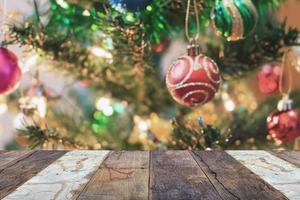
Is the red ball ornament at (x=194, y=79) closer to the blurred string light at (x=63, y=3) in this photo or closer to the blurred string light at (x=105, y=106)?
the blurred string light at (x=63, y=3)

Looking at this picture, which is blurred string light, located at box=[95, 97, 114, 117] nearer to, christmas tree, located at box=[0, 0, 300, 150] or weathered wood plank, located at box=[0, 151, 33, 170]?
christmas tree, located at box=[0, 0, 300, 150]

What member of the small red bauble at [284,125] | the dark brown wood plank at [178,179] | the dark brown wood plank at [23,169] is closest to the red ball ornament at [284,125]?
the small red bauble at [284,125]

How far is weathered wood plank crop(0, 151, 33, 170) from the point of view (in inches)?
32.1

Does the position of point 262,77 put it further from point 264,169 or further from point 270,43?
point 264,169

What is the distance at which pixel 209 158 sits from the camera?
85 cm

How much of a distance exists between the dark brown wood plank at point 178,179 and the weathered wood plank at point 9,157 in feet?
0.73

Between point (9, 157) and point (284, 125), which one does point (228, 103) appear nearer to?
point (284, 125)

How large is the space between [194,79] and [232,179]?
0.29 m

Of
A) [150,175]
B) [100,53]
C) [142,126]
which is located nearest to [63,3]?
[100,53]

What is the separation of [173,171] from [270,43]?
587 millimetres

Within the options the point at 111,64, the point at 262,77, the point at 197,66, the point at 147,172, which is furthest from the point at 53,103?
the point at 147,172

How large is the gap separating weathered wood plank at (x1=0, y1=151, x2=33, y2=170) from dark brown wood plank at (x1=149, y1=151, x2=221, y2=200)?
0.73ft

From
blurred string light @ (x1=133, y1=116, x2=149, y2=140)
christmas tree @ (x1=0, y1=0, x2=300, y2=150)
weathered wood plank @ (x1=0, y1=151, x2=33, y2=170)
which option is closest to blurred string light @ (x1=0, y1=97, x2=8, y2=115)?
christmas tree @ (x1=0, y1=0, x2=300, y2=150)

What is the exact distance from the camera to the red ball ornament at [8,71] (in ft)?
3.37
